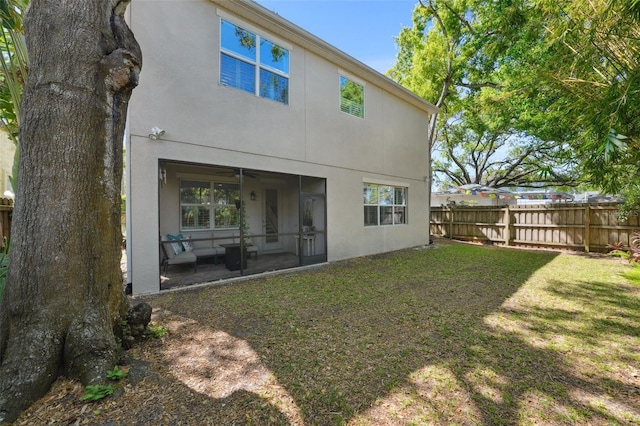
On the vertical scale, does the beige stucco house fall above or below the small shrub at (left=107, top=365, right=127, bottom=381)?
above

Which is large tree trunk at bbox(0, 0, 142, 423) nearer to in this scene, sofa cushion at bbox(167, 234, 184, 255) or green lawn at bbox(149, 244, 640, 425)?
green lawn at bbox(149, 244, 640, 425)

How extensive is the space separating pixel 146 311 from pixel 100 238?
1.08 metres

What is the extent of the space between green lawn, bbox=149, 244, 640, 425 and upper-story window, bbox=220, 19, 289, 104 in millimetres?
4660

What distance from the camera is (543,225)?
424 inches

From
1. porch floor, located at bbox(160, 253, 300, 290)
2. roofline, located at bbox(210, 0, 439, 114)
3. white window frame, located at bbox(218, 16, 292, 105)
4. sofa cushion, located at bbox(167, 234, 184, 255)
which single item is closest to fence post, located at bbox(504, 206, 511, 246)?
roofline, located at bbox(210, 0, 439, 114)

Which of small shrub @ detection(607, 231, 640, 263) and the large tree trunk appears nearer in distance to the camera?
the large tree trunk

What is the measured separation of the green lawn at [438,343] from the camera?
222 cm

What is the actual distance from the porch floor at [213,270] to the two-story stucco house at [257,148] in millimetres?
68

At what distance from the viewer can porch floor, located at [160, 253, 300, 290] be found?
6219 mm

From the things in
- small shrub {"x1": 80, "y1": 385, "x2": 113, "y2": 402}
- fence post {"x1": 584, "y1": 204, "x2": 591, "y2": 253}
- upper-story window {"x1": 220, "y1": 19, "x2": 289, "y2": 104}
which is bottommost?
small shrub {"x1": 80, "y1": 385, "x2": 113, "y2": 402}

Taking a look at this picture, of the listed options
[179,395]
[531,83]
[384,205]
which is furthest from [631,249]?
[179,395]

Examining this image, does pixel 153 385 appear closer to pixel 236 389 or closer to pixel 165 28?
pixel 236 389

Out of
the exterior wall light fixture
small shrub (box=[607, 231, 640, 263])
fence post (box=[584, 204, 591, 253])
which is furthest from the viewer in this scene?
fence post (box=[584, 204, 591, 253])

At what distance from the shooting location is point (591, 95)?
4.38 m
